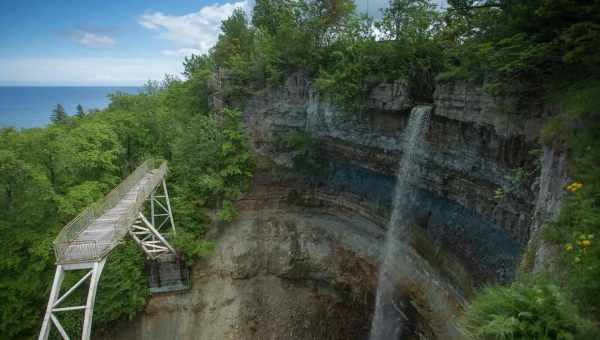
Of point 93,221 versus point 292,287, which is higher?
Answer: point 93,221

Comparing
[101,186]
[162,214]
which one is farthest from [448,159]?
[101,186]

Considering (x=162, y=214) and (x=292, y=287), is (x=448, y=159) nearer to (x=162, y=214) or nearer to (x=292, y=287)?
(x=292, y=287)

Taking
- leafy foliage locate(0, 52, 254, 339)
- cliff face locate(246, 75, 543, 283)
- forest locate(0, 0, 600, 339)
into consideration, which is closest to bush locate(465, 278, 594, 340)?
forest locate(0, 0, 600, 339)

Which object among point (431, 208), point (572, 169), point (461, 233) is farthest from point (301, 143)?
point (572, 169)

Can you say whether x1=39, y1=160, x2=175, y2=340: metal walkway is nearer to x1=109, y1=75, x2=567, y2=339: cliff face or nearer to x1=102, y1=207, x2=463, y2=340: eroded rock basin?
x1=102, y1=207, x2=463, y2=340: eroded rock basin

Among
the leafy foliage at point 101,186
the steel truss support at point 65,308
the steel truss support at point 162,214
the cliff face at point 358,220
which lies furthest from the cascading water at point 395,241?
the steel truss support at point 65,308

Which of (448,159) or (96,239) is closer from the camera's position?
(96,239)
